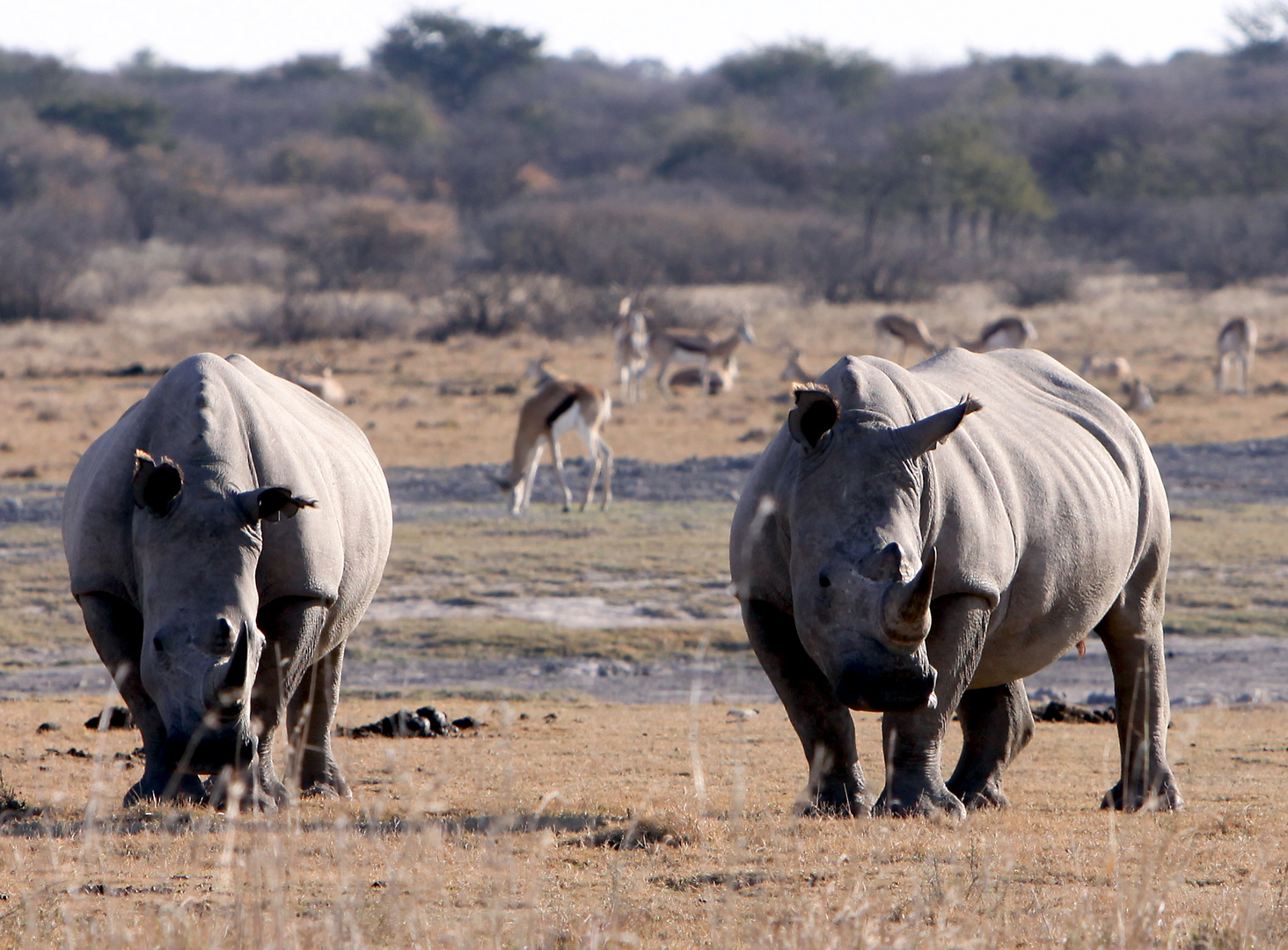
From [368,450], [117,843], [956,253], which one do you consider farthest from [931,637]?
[956,253]

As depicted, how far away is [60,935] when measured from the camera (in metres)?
3.67

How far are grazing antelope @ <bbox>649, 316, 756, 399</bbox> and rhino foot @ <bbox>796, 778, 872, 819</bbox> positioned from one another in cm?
1999

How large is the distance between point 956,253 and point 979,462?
142ft

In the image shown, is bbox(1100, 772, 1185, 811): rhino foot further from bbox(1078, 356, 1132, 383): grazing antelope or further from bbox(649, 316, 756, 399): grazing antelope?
bbox(649, 316, 756, 399): grazing antelope

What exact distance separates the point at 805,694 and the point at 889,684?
70cm

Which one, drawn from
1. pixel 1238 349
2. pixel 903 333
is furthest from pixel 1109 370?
pixel 903 333

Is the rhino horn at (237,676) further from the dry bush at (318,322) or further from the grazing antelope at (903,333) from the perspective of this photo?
the dry bush at (318,322)

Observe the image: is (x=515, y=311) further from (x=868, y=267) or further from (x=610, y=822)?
(x=610, y=822)

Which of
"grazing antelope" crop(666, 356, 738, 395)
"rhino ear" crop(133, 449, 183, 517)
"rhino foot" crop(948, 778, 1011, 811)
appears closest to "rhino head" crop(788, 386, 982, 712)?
"rhino foot" crop(948, 778, 1011, 811)

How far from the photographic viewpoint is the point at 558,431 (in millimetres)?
17375

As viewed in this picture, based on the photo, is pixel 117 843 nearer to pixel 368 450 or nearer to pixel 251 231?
pixel 368 450

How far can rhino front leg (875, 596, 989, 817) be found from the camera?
16.6 ft

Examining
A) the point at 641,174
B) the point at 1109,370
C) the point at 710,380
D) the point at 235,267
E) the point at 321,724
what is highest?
the point at 641,174

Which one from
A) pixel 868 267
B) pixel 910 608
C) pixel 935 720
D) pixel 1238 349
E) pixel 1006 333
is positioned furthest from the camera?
pixel 868 267
